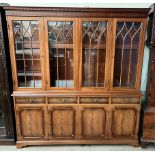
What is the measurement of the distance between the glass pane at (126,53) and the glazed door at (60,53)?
55 cm

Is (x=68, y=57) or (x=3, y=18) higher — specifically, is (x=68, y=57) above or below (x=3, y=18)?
below

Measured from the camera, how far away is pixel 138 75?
230 centimetres

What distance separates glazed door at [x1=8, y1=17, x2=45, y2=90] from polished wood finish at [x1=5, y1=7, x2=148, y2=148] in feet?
0.04

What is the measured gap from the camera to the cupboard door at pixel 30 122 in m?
2.38

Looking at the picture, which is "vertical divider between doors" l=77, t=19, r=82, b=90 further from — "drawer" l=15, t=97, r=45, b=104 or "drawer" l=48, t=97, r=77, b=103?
"drawer" l=15, t=97, r=45, b=104

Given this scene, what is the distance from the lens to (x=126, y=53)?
230 cm

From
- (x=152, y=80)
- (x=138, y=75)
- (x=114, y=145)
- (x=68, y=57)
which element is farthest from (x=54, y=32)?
(x=114, y=145)

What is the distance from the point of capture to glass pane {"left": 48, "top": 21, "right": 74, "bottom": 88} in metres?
2.19

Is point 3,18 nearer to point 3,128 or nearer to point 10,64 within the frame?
point 10,64

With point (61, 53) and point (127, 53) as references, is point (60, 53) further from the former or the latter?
point (127, 53)

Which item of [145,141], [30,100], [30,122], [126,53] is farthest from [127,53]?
[30,122]

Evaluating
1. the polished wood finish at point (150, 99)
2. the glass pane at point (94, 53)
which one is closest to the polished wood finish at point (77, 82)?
the glass pane at point (94, 53)

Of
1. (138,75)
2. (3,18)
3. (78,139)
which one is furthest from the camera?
(78,139)

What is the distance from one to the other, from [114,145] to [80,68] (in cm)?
124
